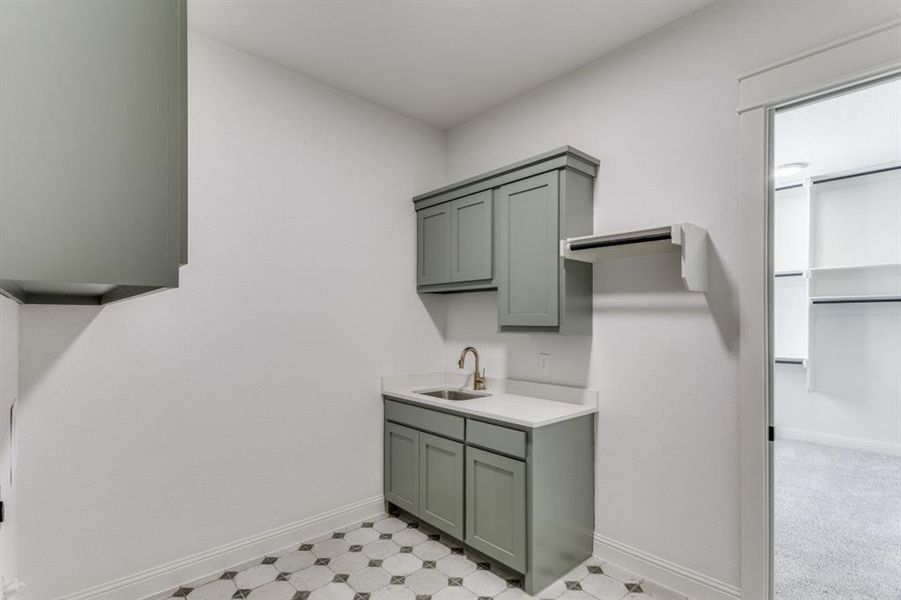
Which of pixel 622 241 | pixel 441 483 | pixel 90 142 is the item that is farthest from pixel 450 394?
pixel 90 142

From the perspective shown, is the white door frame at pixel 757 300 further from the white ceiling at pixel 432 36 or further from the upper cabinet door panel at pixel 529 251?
the upper cabinet door panel at pixel 529 251

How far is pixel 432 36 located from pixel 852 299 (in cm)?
295

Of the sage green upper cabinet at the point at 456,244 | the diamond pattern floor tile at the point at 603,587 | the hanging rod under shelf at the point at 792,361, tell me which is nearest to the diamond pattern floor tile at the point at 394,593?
the diamond pattern floor tile at the point at 603,587

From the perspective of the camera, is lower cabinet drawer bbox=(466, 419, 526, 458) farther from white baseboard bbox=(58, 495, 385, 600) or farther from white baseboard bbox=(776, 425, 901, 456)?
white baseboard bbox=(776, 425, 901, 456)

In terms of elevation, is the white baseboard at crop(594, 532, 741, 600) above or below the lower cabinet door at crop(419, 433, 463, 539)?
below

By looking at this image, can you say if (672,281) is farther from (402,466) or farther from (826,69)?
(402,466)

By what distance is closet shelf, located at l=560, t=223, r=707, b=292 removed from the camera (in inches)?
78.7

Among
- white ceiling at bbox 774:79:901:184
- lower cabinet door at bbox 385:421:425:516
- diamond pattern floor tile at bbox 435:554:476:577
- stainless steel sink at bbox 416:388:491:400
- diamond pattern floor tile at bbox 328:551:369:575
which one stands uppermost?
white ceiling at bbox 774:79:901:184

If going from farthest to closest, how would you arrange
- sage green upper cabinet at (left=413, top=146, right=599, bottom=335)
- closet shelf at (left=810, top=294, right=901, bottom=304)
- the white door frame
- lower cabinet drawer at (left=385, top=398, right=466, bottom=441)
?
closet shelf at (left=810, top=294, right=901, bottom=304) → lower cabinet drawer at (left=385, top=398, right=466, bottom=441) → sage green upper cabinet at (left=413, top=146, right=599, bottom=335) → the white door frame

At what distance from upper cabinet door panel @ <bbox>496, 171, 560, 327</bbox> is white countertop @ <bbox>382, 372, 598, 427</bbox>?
465mm

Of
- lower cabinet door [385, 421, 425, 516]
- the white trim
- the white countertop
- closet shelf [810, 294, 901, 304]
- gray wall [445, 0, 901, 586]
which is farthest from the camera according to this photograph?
lower cabinet door [385, 421, 425, 516]

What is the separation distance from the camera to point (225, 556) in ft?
7.80

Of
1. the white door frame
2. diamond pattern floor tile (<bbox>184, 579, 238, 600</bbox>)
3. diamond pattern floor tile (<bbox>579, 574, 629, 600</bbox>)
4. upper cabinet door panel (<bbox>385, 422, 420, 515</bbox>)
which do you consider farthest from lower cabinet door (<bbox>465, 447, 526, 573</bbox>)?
diamond pattern floor tile (<bbox>184, 579, 238, 600</bbox>)

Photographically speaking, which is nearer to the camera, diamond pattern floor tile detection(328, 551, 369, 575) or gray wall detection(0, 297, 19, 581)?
gray wall detection(0, 297, 19, 581)
